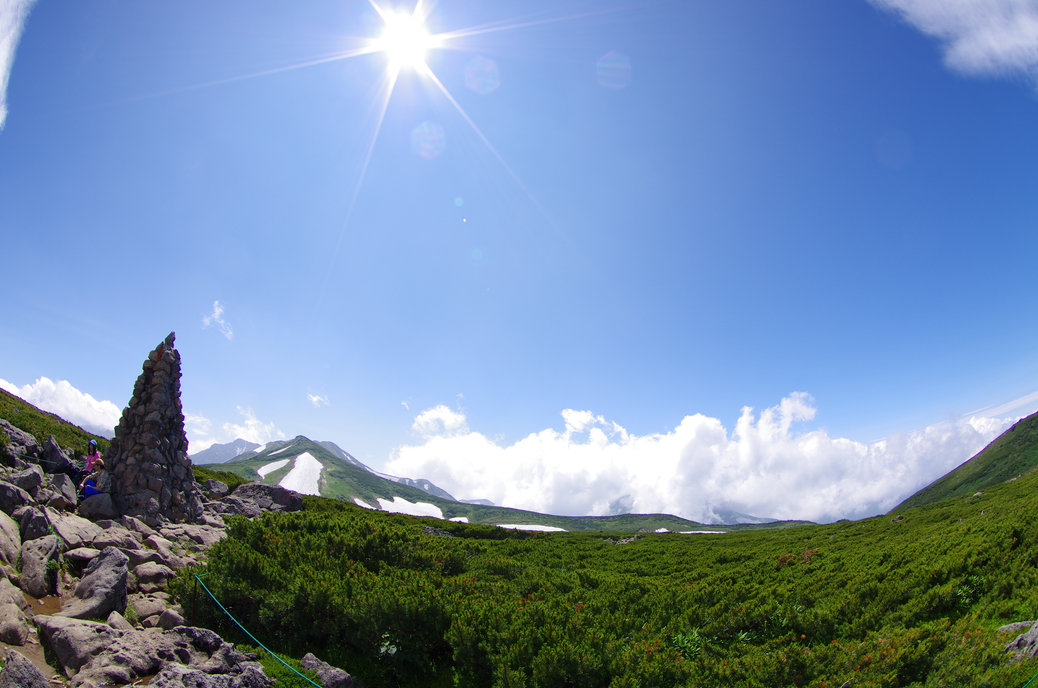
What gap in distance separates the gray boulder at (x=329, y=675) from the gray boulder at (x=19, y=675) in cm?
435

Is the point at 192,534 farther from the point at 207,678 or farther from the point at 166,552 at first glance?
the point at 207,678

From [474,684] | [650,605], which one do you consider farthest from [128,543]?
[650,605]

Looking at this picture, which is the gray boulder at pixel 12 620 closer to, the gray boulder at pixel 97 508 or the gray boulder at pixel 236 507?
the gray boulder at pixel 97 508

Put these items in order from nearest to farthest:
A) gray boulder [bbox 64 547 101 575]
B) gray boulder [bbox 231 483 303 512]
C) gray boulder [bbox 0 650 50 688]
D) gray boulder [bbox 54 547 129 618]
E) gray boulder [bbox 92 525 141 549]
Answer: gray boulder [bbox 0 650 50 688] < gray boulder [bbox 54 547 129 618] < gray boulder [bbox 64 547 101 575] < gray boulder [bbox 92 525 141 549] < gray boulder [bbox 231 483 303 512]

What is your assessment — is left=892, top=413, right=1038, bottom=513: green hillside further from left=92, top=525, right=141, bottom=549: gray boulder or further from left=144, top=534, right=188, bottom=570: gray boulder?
left=92, top=525, right=141, bottom=549: gray boulder

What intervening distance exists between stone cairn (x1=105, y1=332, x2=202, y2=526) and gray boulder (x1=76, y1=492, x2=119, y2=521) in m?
0.77

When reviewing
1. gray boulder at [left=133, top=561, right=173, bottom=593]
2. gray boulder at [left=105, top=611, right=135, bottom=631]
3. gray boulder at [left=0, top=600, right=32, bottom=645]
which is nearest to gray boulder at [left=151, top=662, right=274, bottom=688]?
gray boulder at [left=0, top=600, right=32, bottom=645]

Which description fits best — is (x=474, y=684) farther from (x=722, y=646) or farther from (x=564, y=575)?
(x=564, y=575)

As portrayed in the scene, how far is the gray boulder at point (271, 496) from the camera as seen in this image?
1272 inches

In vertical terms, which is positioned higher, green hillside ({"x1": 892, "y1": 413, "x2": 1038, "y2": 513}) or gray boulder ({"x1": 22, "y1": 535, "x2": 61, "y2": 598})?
green hillside ({"x1": 892, "y1": 413, "x2": 1038, "y2": 513})

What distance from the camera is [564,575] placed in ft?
57.1

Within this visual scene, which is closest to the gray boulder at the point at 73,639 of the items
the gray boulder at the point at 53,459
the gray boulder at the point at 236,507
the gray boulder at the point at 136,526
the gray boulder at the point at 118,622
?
the gray boulder at the point at 118,622

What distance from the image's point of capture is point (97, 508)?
667 inches

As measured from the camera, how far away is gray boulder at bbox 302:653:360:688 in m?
8.91
